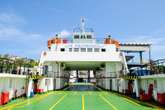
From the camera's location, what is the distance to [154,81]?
19.8 m

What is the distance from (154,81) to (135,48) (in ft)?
179

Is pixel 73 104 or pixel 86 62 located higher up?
pixel 86 62

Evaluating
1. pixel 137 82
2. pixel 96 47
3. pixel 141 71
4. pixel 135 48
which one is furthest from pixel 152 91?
pixel 135 48

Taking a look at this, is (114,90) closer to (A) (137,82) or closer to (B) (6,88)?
(A) (137,82)

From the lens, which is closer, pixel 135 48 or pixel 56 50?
pixel 56 50

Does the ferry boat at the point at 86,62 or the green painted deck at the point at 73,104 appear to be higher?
the ferry boat at the point at 86,62

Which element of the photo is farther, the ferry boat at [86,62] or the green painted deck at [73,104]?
the ferry boat at [86,62]

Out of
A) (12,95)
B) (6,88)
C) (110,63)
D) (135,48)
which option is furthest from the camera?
(135,48)

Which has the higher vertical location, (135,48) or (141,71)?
(135,48)

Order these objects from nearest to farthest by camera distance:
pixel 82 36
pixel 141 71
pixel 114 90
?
pixel 141 71
pixel 114 90
pixel 82 36

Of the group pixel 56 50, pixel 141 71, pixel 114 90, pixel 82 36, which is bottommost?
pixel 114 90

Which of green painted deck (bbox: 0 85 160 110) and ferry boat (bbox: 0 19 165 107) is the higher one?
ferry boat (bbox: 0 19 165 107)

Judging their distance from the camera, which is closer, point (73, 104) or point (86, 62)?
point (73, 104)

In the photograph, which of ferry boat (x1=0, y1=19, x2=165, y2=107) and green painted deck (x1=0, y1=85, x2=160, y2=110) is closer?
green painted deck (x1=0, y1=85, x2=160, y2=110)
